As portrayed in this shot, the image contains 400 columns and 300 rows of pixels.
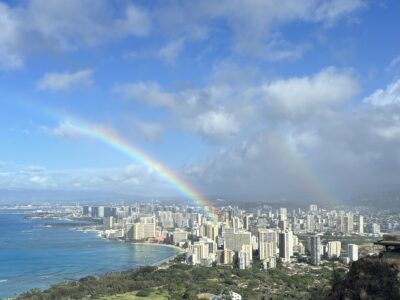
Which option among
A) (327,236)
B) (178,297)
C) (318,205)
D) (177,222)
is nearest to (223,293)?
(178,297)

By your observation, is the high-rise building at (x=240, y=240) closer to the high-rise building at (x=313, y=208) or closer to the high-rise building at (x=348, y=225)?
the high-rise building at (x=348, y=225)

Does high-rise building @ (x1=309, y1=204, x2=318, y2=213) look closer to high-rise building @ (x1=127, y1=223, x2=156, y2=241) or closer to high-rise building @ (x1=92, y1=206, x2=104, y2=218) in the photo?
high-rise building @ (x1=127, y1=223, x2=156, y2=241)

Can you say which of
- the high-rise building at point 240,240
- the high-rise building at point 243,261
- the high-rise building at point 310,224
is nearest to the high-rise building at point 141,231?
the high-rise building at point 240,240

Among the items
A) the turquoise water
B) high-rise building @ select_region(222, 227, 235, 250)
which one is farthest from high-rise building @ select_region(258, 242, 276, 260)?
the turquoise water

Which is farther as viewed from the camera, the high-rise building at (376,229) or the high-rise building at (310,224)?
the high-rise building at (310,224)

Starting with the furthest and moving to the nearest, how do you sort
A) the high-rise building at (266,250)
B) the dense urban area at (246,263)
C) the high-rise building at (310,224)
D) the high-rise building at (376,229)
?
1. the high-rise building at (310,224)
2. the high-rise building at (376,229)
3. the high-rise building at (266,250)
4. the dense urban area at (246,263)

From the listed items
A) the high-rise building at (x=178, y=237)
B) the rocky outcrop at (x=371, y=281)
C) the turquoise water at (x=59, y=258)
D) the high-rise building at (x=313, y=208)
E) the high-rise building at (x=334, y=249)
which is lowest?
the turquoise water at (x=59, y=258)
